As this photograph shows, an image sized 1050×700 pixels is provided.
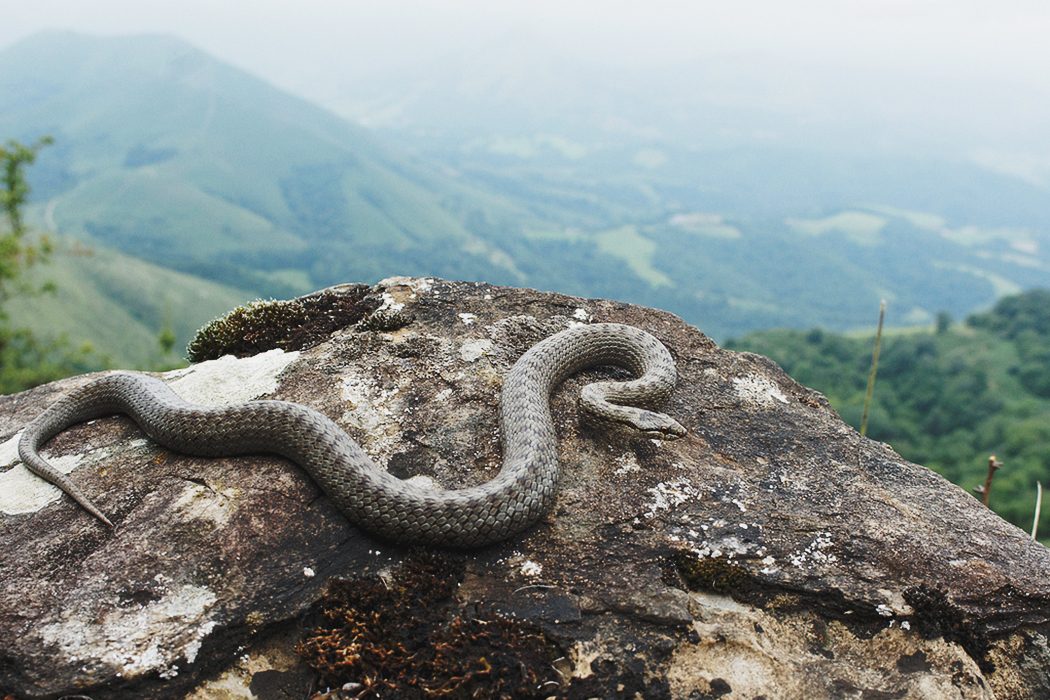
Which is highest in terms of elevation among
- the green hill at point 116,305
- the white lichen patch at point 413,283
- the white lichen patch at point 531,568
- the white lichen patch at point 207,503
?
the white lichen patch at point 413,283

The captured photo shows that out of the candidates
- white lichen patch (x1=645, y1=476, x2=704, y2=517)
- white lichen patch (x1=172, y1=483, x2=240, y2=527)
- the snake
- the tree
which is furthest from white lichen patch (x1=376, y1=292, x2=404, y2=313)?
the tree

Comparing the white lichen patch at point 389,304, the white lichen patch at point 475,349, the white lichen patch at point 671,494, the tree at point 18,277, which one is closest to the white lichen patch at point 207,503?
the white lichen patch at point 475,349

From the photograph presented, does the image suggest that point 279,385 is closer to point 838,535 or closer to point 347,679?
point 347,679

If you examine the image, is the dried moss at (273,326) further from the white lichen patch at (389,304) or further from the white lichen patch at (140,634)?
the white lichen patch at (140,634)

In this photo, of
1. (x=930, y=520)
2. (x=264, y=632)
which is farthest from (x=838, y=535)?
(x=264, y=632)

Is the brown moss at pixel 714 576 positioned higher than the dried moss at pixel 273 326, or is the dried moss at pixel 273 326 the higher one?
the brown moss at pixel 714 576

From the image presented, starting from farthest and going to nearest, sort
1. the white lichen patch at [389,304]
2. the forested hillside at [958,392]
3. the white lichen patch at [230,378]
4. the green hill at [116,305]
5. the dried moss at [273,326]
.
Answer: the green hill at [116,305]
the forested hillside at [958,392]
the white lichen patch at [389,304]
the dried moss at [273,326]
the white lichen patch at [230,378]
